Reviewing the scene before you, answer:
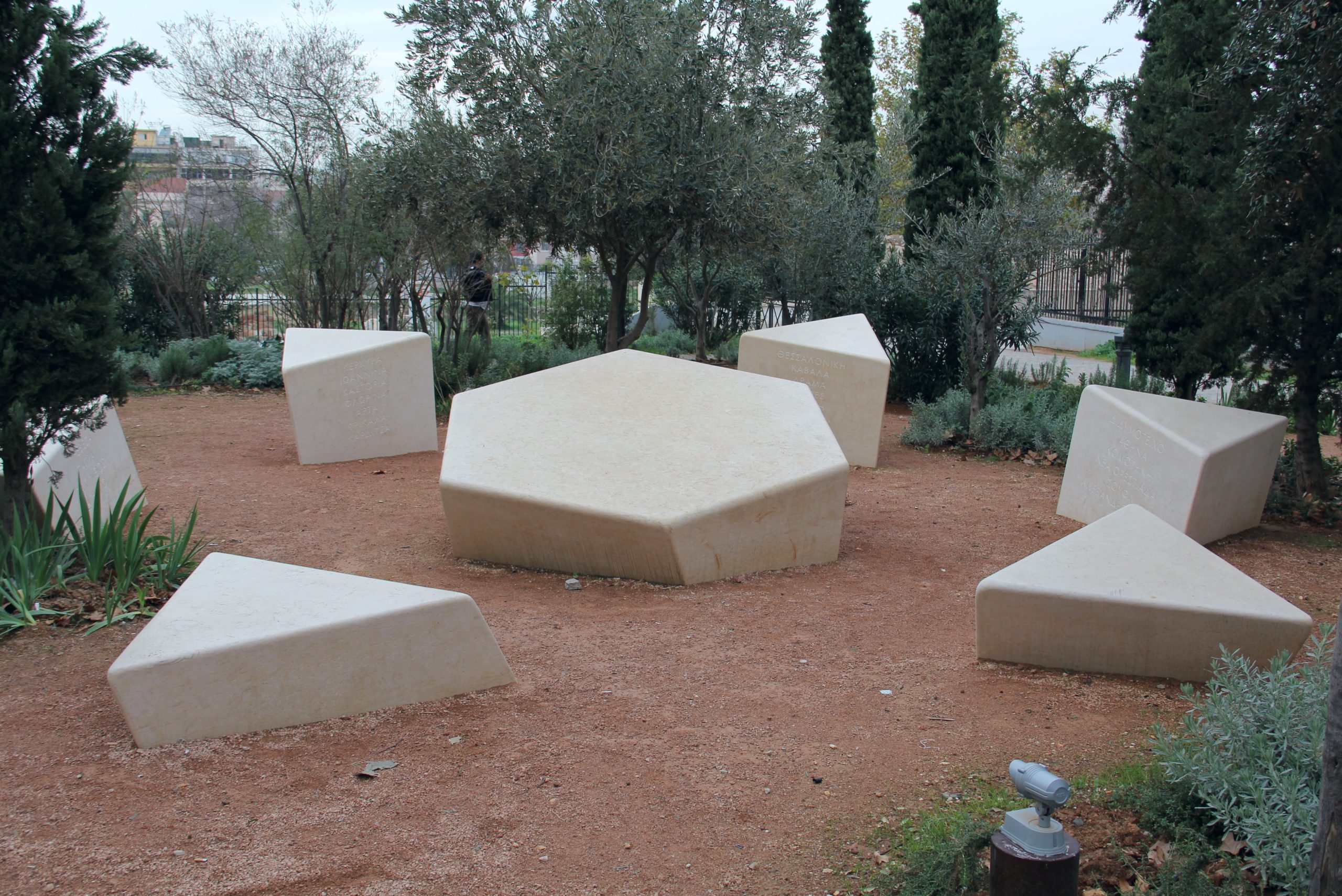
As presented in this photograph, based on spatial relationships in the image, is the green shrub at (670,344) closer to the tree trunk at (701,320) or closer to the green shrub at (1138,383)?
the tree trunk at (701,320)

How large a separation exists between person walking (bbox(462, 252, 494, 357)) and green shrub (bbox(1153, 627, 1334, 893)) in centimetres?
1096

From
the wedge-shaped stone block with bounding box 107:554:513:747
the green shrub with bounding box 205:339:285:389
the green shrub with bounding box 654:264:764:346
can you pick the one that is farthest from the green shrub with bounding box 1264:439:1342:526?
the green shrub with bounding box 205:339:285:389

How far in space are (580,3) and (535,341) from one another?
756 centimetres

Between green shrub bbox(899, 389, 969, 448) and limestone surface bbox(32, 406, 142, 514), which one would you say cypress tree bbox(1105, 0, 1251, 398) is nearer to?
green shrub bbox(899, 389, 969, 448)

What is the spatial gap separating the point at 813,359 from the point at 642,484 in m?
4.19

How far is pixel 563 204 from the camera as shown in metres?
10.4

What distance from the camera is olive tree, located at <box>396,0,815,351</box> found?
982cm

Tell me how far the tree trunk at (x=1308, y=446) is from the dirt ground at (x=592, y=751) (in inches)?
85.8

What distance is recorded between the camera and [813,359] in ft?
30.0

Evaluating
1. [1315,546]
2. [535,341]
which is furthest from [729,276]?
[1315,546]

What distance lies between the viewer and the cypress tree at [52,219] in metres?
4.58

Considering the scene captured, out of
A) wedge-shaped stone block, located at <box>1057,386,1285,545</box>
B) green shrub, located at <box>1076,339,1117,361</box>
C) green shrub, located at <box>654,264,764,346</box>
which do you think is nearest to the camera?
wedge-shaped stone block, located at <box>1057,386,1285,545</box>

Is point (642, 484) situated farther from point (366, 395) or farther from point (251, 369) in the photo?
point (251, 369)

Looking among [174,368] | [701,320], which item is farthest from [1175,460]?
[174,368]
